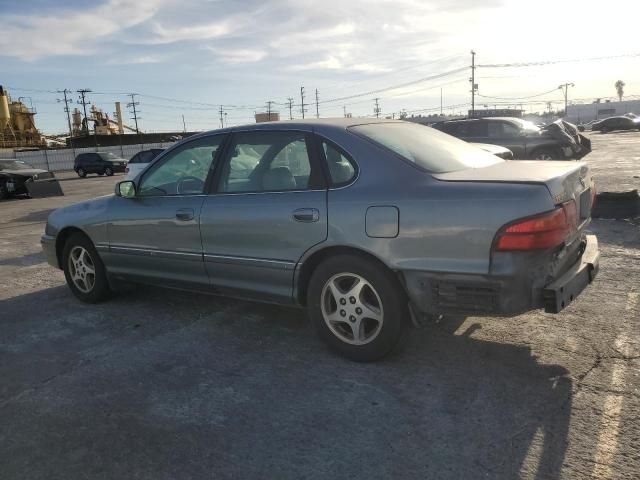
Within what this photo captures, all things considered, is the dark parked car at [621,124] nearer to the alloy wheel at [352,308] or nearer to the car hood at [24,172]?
the car hood at [24,172]

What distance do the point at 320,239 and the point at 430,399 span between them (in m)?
1.19

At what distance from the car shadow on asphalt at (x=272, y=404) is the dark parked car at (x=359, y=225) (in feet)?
1.24

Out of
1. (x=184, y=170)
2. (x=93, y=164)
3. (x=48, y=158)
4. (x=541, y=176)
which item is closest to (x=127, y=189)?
(x=184, y=170)

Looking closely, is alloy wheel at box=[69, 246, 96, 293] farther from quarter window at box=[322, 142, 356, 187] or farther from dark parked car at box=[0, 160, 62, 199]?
dark parked car at box=[0, 160, 62, 199]

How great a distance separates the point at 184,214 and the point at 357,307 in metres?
1.66

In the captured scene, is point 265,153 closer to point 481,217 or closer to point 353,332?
point 353,332

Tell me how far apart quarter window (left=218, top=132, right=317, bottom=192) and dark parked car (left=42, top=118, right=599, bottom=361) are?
0.01 metres

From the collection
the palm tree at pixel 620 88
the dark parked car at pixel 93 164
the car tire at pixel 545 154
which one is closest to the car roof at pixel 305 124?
the car tire at pixel 545 154

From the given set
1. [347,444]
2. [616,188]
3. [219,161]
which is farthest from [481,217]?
[616,188]

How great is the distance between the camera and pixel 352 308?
11.6 ft

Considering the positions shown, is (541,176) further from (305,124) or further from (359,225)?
(305,124)

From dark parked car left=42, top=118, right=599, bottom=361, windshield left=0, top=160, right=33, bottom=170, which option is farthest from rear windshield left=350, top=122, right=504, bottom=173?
windshield left=0, top=160, right=33, bottom=170

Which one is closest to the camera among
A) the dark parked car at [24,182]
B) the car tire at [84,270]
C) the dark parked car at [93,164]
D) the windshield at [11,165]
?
the car tire at [84,270]

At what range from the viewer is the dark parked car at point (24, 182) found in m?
17.6
